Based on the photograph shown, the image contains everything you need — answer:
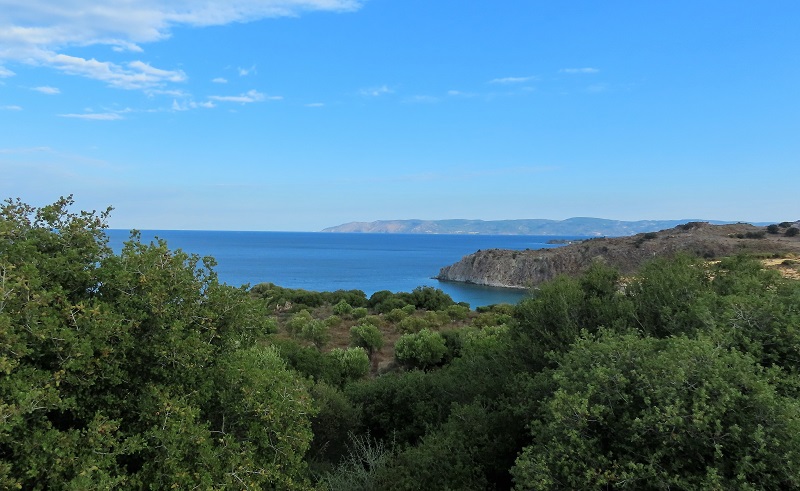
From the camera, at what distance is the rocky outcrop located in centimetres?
5928

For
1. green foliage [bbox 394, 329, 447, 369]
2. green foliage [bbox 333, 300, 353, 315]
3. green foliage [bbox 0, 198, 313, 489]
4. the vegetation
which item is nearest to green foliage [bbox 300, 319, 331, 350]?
green foliage [bbox 394, 329, 447, 369]

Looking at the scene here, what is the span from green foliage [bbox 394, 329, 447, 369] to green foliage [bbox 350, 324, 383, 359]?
100.0 inches

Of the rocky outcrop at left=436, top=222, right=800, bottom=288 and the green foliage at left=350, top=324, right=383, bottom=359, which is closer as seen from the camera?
the green foliage at left=350, top=324, right=383, bottom=359

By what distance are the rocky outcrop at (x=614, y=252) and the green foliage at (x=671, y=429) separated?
155 feet

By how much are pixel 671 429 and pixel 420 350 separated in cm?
1700

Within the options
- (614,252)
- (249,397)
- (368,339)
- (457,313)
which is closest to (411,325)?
(368,339)

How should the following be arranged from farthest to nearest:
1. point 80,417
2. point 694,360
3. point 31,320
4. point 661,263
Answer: point 661,263 → point 694,360 → point 80,417 → point 31,320

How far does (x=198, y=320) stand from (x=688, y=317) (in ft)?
33.4

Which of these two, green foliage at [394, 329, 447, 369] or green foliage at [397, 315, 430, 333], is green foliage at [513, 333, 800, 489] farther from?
green foliage at [397, 315, 430, 333]

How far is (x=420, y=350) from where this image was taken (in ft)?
77.3

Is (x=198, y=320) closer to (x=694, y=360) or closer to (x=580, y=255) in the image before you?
(x=694, y=360)

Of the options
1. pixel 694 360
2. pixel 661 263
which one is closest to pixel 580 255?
pixel 661 263

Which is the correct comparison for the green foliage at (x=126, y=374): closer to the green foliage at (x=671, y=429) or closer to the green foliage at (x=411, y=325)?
the green foliage at (x=671, y=429)

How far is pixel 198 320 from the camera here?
26.4ft
